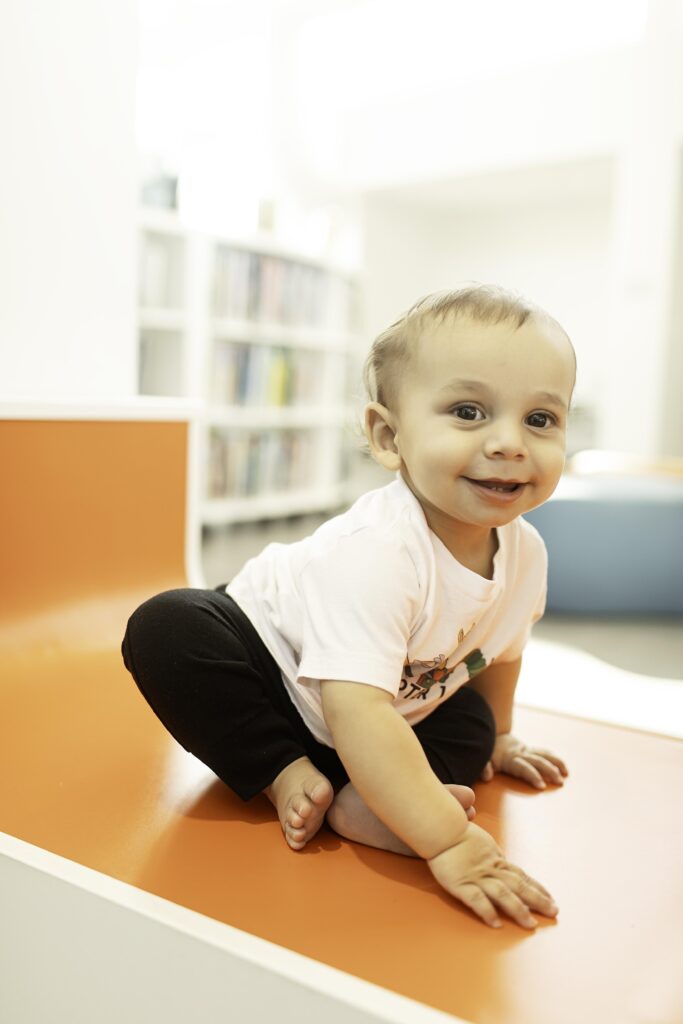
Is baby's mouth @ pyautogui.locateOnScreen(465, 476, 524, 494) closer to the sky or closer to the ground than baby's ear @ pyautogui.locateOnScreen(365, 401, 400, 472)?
closer to the ground

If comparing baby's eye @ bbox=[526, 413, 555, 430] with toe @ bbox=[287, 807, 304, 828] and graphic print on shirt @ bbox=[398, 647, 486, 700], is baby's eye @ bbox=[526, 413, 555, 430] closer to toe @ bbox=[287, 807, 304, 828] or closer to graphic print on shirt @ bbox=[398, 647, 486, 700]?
graphic print on shirt @ bbox=[398, 647, 486, 700]

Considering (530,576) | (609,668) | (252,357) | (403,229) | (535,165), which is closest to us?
(530,576)

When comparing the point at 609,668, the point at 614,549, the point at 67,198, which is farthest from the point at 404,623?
the point at 614,549

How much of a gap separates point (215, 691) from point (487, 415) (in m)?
0.32

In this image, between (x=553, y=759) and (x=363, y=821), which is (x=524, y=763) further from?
(x=363, y=821)

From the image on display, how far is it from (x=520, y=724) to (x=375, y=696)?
1.50ft

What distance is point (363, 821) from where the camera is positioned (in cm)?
73

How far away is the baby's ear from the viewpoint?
777 millimetres

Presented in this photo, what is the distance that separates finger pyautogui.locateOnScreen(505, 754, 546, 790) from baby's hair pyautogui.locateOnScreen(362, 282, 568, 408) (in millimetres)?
379

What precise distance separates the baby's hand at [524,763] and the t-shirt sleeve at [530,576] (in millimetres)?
98

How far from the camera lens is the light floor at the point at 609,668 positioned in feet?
5.24

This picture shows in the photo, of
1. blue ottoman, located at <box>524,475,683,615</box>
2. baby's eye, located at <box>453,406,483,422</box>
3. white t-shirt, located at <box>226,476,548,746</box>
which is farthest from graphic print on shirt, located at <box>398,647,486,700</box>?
blue ottoman, located at <box>524,475,683,615</box>

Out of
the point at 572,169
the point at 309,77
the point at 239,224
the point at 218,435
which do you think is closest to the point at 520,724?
the point at 218,435

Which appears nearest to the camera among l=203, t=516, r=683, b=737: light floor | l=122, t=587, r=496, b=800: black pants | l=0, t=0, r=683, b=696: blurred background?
l=122, t=587, r=496, b=800: black pants
